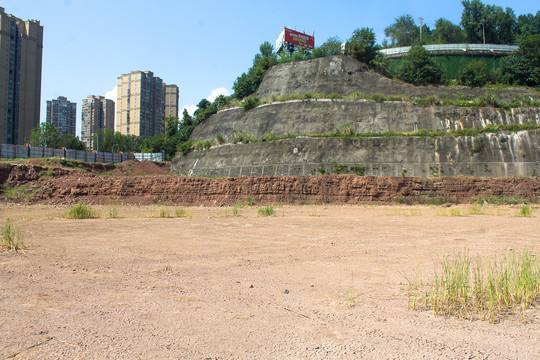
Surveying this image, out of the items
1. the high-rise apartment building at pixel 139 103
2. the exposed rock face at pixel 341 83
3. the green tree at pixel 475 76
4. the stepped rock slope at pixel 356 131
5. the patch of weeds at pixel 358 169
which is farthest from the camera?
the high-rise apartment building at pixel 139 103

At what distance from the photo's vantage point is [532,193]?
802 inches

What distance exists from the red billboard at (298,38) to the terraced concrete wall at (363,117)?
33.6m

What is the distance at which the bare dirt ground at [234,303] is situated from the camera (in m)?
3.04

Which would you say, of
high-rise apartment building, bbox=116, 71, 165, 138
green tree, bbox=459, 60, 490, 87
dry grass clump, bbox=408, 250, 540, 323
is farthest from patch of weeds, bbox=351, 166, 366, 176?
high-rise apartment building, bbox=116, 71, 165, 138

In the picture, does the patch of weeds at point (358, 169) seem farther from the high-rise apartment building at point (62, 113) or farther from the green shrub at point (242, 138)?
the high-rise apartment building at point (62, 113)

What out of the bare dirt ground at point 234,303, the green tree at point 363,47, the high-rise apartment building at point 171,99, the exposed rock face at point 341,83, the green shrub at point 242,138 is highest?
the high-rise apartment building at point 171,99

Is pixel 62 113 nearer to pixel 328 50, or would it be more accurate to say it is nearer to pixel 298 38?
pixel 298 38

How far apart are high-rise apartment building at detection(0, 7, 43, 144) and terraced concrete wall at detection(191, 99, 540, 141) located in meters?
54.5

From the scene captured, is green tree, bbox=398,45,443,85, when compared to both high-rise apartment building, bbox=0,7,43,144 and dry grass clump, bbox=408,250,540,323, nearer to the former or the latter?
dry grass clump, bbox=408,250,540,323

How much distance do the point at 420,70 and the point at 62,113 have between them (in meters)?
94.9

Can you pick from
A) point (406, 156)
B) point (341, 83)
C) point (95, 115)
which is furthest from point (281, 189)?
point (95, 115)

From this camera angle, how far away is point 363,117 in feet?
101

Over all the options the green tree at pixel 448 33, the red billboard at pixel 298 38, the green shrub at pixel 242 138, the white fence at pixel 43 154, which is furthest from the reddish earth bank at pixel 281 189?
the green tree at pixel 448 33

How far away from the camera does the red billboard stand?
63594mm
